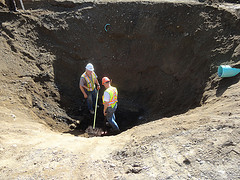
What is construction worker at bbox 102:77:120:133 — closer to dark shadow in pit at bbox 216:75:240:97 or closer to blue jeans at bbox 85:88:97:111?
blue jeans at bbox 85:88:97:111

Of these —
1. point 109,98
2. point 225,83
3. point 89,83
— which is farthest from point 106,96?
point 225,83

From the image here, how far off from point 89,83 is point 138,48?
288 centimetres

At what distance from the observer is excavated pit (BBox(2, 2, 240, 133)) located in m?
6.57

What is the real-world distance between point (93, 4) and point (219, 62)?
5643 mm

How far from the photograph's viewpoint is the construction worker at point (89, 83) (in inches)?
247

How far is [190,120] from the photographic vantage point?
4297 mm

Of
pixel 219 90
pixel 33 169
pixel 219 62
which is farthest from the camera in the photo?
pixel 219 62

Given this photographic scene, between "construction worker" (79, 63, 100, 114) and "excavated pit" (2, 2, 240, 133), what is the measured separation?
737mm

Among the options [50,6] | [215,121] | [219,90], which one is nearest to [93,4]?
[50,6]

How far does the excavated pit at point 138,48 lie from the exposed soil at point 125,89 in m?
0.04

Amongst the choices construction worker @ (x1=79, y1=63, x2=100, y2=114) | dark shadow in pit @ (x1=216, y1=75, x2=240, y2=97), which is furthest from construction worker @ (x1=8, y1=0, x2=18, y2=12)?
dark shadow in pit @ (x1=216, y1=75, x2=240, y2=97)

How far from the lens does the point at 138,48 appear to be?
26.7 ft

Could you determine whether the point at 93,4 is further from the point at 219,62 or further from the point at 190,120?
the point at 190,120

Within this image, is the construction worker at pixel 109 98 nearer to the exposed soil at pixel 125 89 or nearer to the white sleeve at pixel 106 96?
the white sleeve at pixel 106 96
